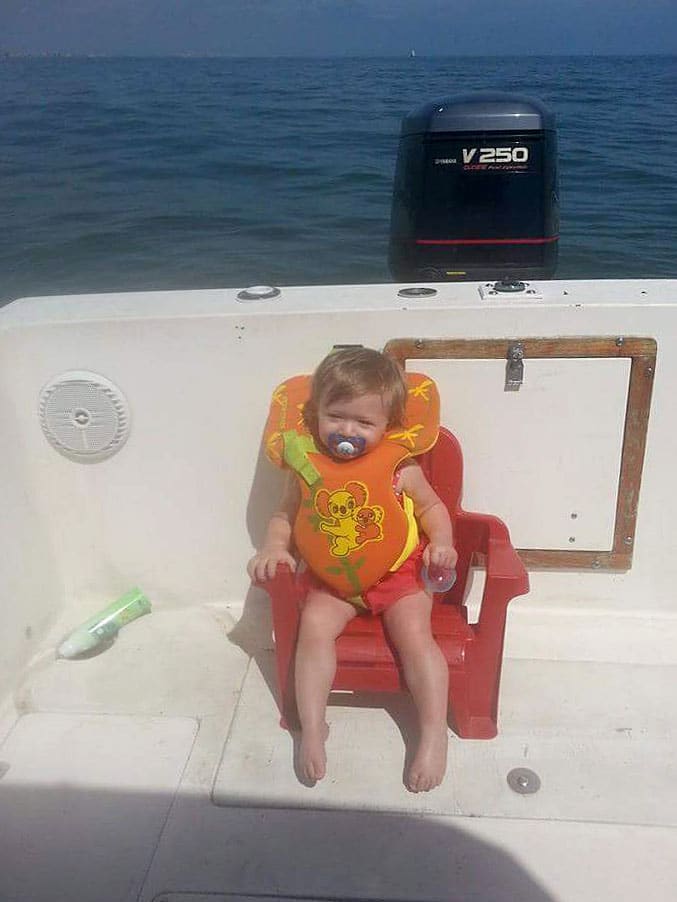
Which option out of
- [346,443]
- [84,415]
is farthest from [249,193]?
[346,443]

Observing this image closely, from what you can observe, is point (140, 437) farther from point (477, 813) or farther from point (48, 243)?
point (48, 243)

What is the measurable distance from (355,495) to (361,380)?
0.27 metres

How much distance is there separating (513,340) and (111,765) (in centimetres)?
132

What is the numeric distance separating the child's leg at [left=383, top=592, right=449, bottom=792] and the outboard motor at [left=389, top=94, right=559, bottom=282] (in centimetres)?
143

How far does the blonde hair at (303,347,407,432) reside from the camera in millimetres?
1773

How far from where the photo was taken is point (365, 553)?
6.13ft

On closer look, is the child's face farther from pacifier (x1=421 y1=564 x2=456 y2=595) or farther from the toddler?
pacifier (x1=421 y1=564 x2=456 y2=595)

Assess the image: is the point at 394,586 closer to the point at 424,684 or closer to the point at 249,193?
the point at 424,684

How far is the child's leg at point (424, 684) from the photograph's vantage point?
1719mm

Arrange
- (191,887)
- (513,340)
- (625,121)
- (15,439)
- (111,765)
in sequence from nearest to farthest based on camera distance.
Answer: (191,887)
(111,765)
(513,340)
(15,439)
(625,121)

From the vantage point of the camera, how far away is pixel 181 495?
2195 mm

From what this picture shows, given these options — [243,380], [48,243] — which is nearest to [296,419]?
[243,380]

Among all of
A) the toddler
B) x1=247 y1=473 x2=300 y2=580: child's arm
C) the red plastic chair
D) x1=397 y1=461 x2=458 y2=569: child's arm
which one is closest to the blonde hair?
the toddler

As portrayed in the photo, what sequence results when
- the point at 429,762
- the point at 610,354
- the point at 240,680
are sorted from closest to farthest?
1. the point at 429,762
2. the point at 610,354
3. the point at 240,680
